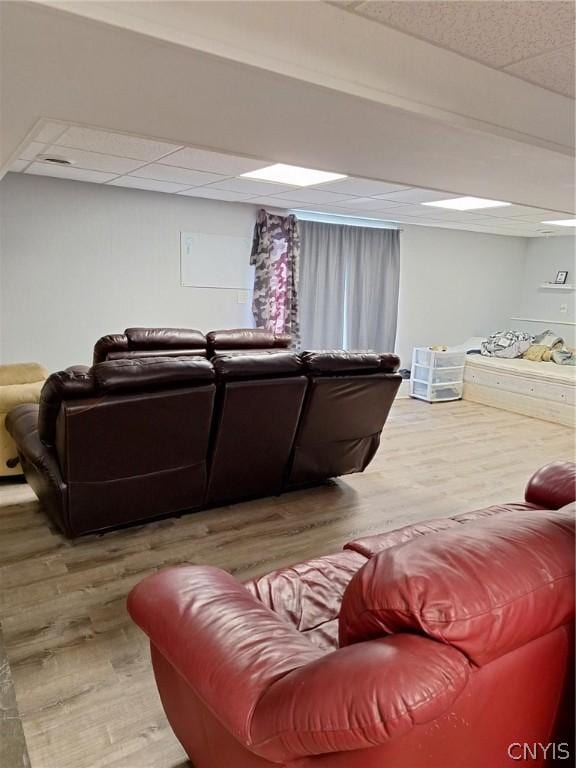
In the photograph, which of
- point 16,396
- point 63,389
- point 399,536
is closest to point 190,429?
point 63,389

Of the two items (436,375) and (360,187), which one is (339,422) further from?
(436,375)

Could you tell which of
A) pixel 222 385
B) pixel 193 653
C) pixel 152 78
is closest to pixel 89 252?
pixel 222 385

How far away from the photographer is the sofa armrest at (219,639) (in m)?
1.07

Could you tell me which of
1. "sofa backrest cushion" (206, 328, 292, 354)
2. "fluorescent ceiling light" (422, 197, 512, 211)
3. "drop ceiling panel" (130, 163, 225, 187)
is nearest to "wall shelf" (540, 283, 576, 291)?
"fluorescent ceiling light" (422, 197, 512, 211)

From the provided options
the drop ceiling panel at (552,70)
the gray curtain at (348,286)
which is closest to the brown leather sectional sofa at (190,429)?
the drop ceiling panel at (552,70)

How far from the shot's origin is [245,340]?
500 cm

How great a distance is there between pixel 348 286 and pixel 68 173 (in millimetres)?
3330

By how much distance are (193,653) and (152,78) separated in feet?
5.14

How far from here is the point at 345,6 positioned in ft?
4.52

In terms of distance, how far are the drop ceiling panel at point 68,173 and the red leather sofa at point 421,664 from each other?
149 inches

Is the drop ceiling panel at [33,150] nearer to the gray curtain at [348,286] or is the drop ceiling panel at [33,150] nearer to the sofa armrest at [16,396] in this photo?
the sofa armrest at [16,396]

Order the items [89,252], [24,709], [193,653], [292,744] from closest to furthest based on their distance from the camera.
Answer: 1. [292,744]
2. [193,653]
3. [24,709]
4. [89,252]

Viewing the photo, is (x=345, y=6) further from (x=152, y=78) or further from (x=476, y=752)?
(x=476, y=752)

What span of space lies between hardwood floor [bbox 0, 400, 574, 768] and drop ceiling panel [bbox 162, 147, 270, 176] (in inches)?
88.9
